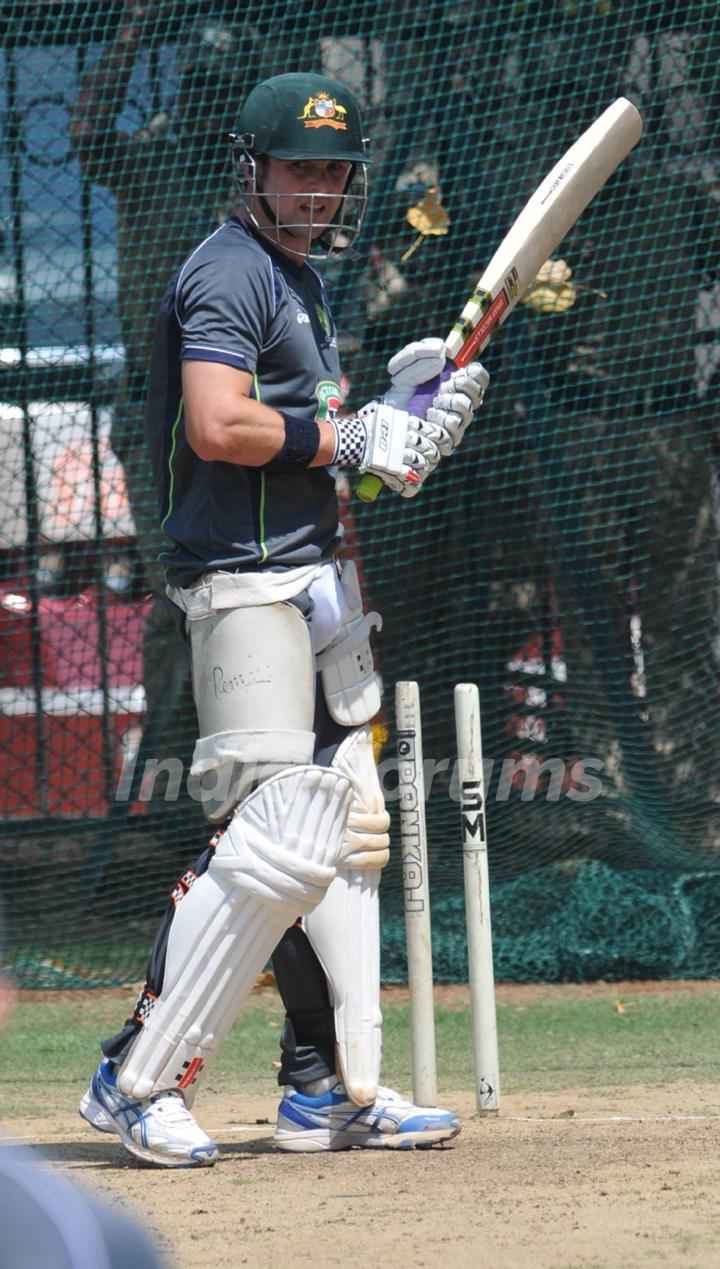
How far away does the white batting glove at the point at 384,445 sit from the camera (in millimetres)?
3590

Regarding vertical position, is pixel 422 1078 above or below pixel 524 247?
below

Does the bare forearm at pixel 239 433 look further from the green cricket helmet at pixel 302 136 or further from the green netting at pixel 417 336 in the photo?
the green netting at pixel 417 336

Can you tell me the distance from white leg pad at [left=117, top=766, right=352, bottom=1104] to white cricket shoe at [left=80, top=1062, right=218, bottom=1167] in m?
0.04

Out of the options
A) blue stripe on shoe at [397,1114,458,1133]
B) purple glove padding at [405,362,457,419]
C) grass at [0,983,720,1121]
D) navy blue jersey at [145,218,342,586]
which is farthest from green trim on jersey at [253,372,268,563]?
grass at [0,983,720,1121]

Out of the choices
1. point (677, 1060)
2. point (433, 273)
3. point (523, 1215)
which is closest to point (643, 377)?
point (433, 273)

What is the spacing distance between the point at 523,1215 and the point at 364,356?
514cm

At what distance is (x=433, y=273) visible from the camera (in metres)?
7.61

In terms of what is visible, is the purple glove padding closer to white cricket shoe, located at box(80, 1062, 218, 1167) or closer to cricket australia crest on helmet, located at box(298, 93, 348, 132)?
cricket australia crest on helmet, located at box(298, 93, 348, 132)

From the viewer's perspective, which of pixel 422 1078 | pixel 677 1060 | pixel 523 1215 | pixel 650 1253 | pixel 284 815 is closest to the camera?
pixel 650 1253

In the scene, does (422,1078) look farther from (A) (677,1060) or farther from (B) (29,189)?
(B) (29,189)

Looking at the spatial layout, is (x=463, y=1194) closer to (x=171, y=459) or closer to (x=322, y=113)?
(x=171, y=459)

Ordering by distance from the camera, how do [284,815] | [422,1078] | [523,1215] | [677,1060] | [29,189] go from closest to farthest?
[523,1215] < [284,815] < [422,1078] < [677,1060] < [29,189]

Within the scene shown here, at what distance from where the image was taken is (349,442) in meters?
3.58

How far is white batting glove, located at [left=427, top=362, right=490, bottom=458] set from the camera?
146 inches
